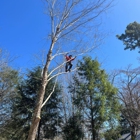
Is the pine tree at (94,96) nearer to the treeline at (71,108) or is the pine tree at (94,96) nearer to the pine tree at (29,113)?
the treeline at (71,108)

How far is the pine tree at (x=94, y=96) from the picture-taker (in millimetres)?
13118

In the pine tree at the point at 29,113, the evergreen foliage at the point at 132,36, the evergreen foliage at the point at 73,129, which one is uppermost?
the evergreen foliage at the point at 132,36

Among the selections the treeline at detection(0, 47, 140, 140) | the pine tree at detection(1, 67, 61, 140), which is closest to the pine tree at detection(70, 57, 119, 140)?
the treeline at detection(0, 47, 140, 140)

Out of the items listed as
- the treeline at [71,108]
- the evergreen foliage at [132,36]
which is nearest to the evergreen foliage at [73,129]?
the treeline at [71,108]

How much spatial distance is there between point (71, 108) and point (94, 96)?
322cm

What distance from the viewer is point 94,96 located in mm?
13594

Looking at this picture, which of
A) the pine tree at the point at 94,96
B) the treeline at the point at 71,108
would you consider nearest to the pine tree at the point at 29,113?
the treeline at the point at 71,108

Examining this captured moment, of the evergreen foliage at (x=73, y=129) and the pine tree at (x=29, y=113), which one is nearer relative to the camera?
the evergreen foliage at (x=73, y=129)

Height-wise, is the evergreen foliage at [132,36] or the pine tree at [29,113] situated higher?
the evergreen foliage at [132,36]

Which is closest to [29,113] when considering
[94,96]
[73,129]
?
[73,129]

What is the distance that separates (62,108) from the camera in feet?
52.4

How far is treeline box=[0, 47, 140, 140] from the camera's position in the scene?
13.2 metres

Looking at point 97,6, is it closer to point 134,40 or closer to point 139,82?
point 134,40

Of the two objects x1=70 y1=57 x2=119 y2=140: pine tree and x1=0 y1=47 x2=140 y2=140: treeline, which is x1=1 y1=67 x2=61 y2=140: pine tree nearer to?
x1=0 y1=47 x2=140 y2=140: treeline
